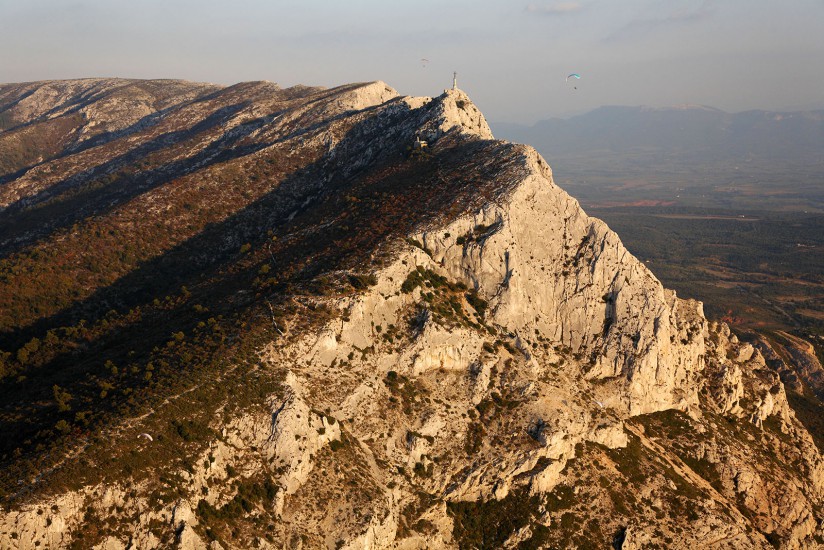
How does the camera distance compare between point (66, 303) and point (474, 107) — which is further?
point (474, 107)

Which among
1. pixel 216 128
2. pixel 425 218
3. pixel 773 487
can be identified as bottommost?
pixel 773 487

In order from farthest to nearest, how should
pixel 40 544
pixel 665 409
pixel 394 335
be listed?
pixel 665 409 < pixel 394 335 < pixel 40 544

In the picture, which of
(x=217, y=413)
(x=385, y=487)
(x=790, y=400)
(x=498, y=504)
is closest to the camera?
(x=217, y=413)

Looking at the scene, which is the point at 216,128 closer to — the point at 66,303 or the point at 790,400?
the point at 66,303

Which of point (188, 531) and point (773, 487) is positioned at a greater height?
point (188, 531)

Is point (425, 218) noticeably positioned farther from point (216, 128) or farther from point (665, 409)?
point (216, 128)

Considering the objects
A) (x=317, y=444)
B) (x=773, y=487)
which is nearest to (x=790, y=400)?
(x=773, y=487)
